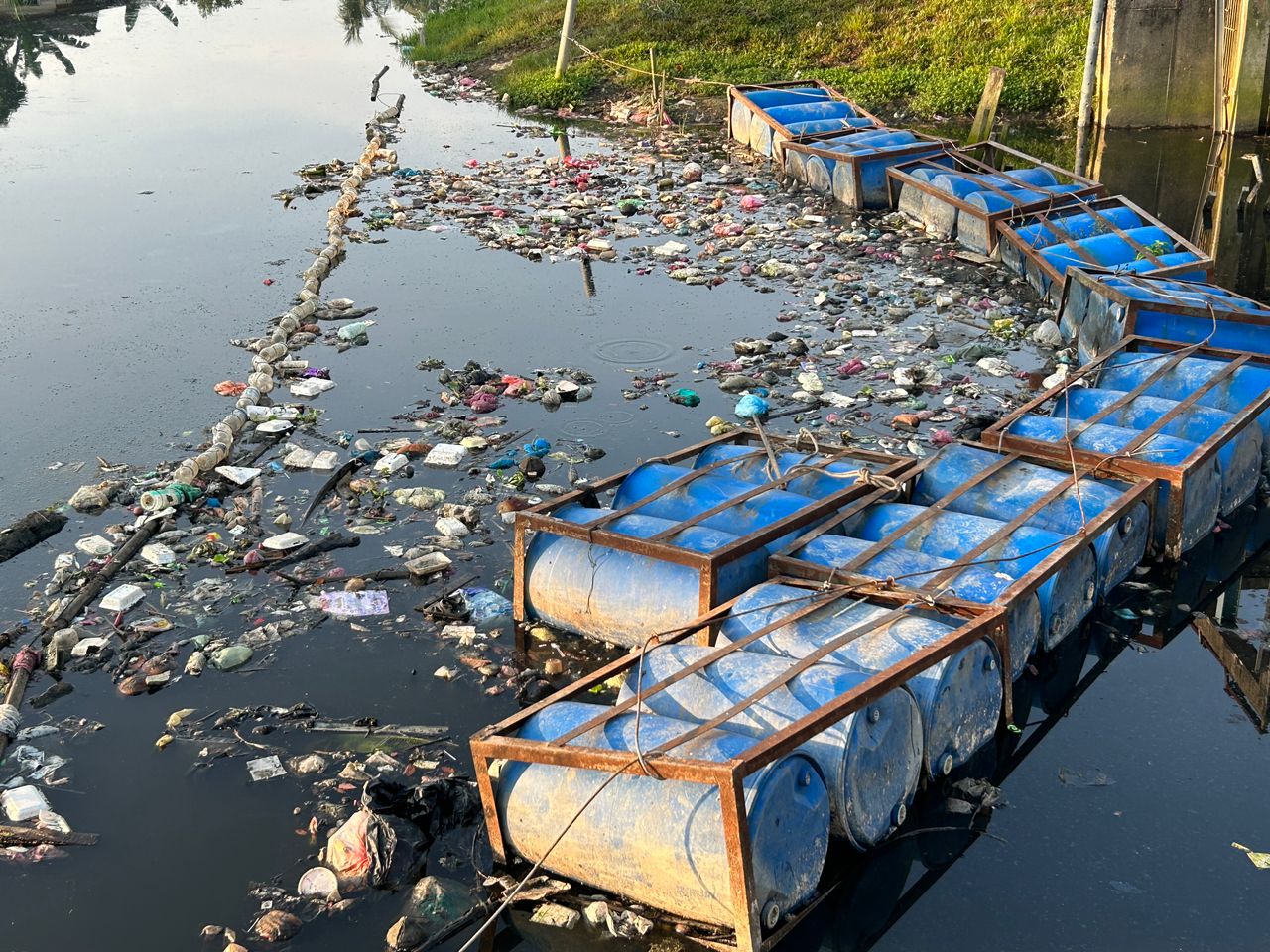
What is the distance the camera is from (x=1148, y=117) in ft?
52.2

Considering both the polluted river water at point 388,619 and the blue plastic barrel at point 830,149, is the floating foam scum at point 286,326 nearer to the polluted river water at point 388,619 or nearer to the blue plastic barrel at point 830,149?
the polluted river water at point 388,619

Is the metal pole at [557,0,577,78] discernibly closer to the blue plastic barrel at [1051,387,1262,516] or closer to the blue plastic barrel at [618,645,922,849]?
the blue plastic barrel at [1051,387,1262,516]

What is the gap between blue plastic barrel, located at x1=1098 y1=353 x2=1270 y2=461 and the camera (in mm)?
6785

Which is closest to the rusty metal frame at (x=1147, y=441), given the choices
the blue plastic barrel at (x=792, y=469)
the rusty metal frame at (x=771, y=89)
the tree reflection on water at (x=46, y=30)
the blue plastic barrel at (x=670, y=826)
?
the blue plastic barrel at (x=792, y=469)

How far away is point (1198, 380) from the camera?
6.91 metres

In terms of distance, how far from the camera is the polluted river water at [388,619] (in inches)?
168

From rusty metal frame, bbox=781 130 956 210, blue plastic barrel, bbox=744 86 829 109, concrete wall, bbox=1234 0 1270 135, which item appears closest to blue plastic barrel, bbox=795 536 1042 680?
rusty metal frame, bbox=781 130 956 210

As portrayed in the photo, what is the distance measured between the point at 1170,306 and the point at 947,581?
3895mm

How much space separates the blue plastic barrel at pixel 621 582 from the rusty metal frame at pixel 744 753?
1.08 feet

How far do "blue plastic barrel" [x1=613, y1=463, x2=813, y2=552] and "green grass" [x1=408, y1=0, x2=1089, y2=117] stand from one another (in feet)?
41.0

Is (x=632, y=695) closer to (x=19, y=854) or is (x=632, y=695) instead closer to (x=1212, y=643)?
(x=19, y=854)

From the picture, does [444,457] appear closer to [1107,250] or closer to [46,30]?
[1107,250]

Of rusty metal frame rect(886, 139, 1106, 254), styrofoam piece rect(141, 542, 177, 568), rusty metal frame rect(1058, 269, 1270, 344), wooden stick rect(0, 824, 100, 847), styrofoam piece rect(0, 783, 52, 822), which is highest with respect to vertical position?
rusty metal frame rect(886, 139, 1106, 254)

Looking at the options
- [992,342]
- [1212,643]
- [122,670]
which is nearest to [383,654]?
[122,670]
